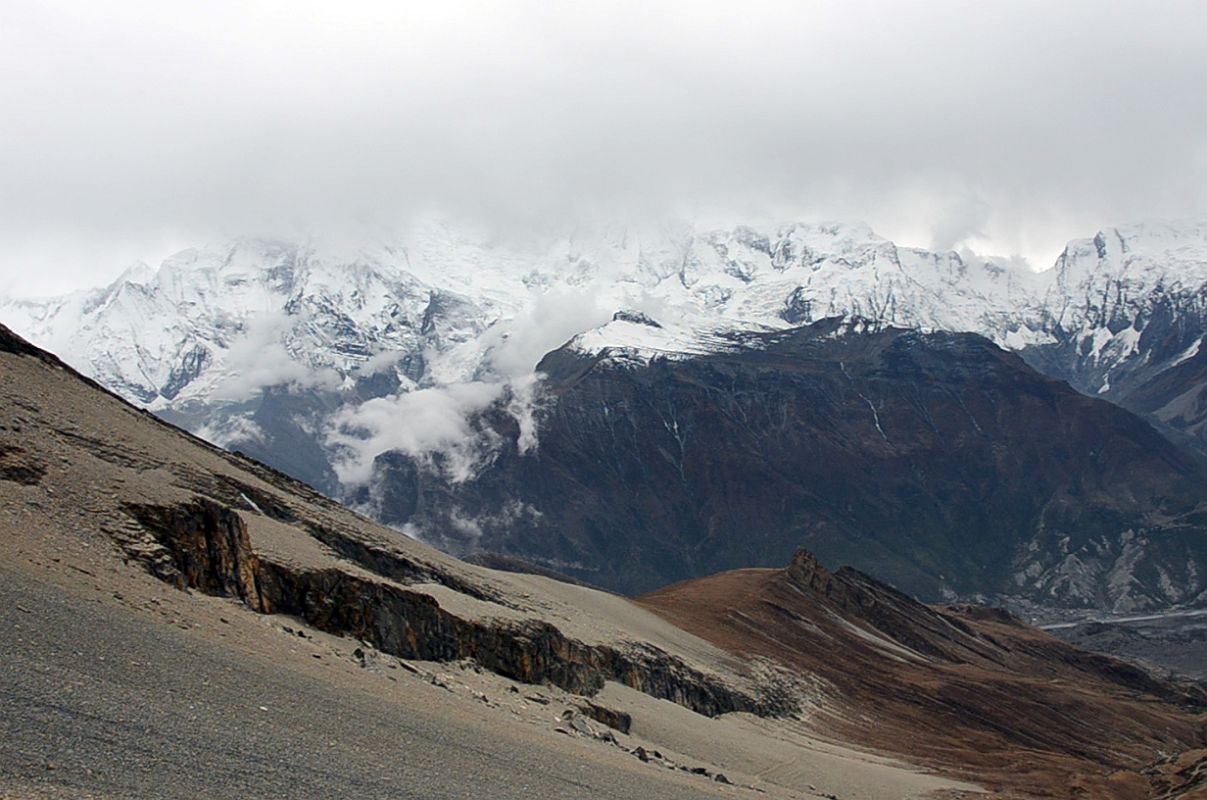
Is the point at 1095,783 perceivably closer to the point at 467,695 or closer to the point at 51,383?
the point at 467,695

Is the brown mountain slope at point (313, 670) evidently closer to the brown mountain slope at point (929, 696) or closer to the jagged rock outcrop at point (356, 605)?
the jagged rock outcrop at point (356, 605)

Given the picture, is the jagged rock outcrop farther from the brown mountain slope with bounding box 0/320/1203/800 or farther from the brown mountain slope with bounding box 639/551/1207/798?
the brown mountain slope with bounding box 639/551/1207/798

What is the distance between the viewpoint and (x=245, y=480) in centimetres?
6344

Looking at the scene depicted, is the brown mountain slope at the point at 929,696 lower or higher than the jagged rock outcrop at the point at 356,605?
higher

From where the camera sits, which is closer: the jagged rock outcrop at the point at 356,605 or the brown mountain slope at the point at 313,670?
the brown mountain slope at the point at 313,670

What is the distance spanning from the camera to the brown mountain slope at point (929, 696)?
96.1 m

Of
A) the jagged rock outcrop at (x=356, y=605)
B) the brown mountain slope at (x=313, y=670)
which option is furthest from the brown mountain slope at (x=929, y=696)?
the jagged rock outcrop at (x=356, y=605)

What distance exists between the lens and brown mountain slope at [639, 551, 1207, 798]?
96062 millimetres

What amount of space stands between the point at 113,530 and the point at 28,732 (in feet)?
59.6

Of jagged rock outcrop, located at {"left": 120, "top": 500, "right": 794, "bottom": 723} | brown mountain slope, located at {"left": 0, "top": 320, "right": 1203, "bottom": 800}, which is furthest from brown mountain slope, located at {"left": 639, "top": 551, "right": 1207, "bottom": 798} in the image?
jagged rock outcrop, located at {"left": 120, "top": 500, "right": 794, "bottom": 723}

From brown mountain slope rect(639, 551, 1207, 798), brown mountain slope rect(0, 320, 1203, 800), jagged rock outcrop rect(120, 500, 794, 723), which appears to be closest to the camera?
brown mountain slope rect(0, 320, 1203, 800)

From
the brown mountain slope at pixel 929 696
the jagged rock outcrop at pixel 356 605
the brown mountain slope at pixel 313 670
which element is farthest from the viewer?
the brown mountain slope at pixel 929 696

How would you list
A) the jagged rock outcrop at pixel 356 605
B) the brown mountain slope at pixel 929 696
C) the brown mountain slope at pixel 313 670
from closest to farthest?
1. the brown mountain slope at pixel 313 670
2. the jagged rock outcrop at pixel 356 605
3. the brown mountain slope at pixel 929 696

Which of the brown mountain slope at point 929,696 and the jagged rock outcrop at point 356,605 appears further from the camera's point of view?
the brown mountain slope at point 929,696
